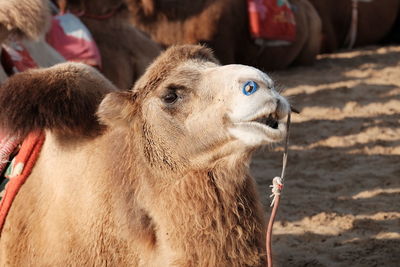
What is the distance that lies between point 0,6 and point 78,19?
176 cm

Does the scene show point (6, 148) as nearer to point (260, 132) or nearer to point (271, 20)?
point (260, 132)

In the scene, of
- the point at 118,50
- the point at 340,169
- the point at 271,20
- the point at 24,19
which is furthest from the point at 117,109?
the point at 271,20

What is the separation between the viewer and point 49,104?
2.58 meters

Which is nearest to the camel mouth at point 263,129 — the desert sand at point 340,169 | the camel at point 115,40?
the desert sand at point 340,169

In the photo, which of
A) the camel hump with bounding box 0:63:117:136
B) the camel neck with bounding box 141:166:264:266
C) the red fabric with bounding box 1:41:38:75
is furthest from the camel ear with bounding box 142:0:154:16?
the camel neck with bounding box 141:166:264:266

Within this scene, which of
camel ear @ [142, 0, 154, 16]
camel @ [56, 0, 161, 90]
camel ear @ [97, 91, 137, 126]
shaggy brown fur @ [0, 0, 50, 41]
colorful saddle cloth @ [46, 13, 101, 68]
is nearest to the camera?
camel ear @ [97, 91, 137, 126]

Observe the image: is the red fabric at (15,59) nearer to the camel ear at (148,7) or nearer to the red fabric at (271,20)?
the camel ear at (148,7)

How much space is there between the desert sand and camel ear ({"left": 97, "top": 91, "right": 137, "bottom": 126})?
0.53m

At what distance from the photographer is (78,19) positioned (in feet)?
15.7

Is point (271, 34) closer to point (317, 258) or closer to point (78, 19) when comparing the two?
point (78, 19)

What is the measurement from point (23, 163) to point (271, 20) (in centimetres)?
536

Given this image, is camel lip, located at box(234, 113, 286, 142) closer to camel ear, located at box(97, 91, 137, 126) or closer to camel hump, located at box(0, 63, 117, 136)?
camel ear, located at box(97, 91, 137, 126)

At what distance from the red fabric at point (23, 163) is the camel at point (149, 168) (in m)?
0.03

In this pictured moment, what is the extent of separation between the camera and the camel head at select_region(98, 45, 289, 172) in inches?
84.3
